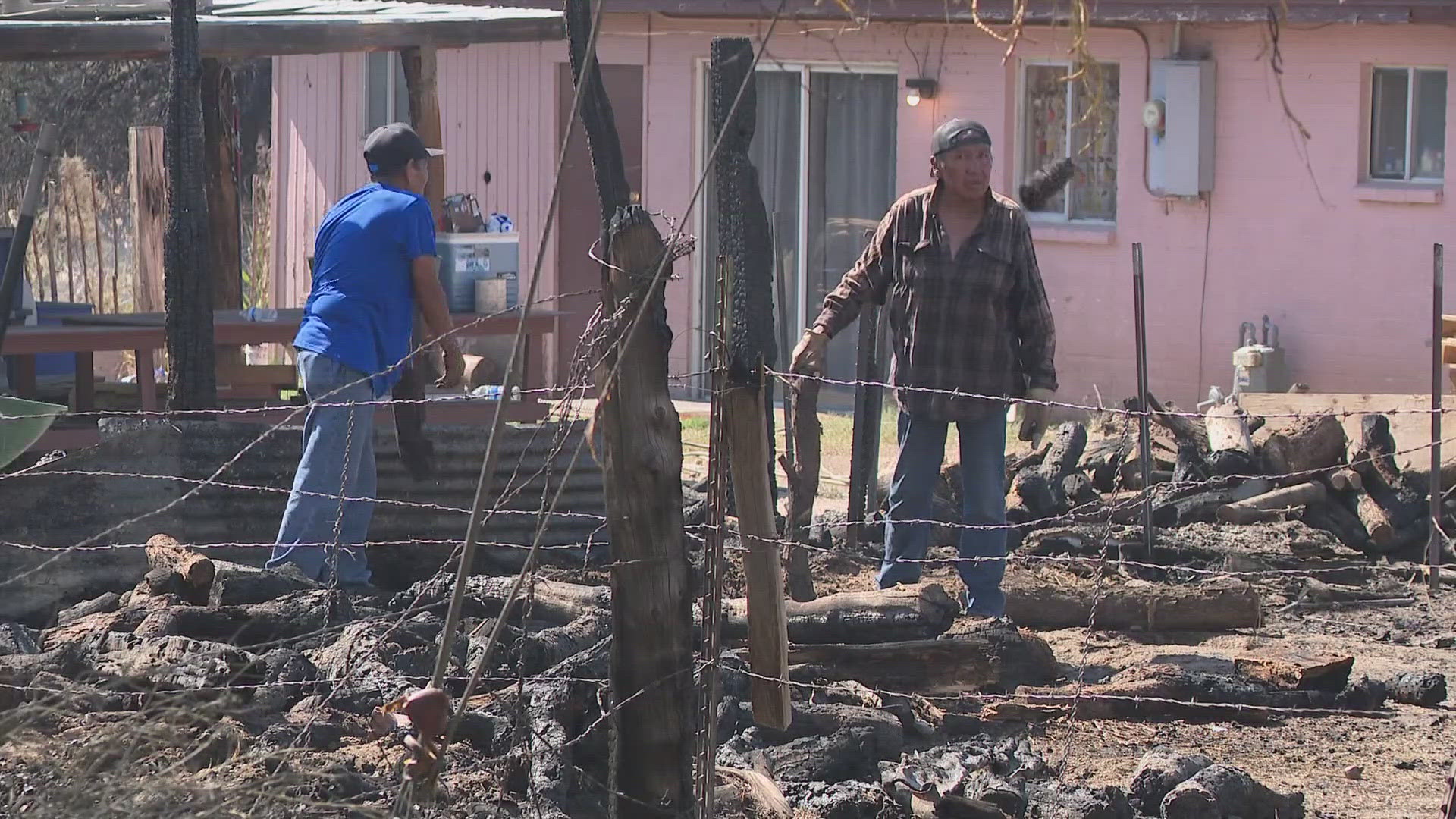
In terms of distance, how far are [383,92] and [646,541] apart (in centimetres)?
1406

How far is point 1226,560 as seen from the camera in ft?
28.8

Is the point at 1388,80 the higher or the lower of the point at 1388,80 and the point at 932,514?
the higher

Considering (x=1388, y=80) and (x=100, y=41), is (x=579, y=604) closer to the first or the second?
(x=100, y=41)

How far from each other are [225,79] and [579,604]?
7.64 meters

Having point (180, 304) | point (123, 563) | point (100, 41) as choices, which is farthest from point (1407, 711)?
point (100, 41)

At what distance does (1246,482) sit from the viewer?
9859 mm

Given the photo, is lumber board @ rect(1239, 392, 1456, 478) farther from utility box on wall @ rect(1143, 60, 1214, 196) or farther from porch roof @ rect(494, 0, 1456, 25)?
utility box on wall @ rect(1143, 60, 1214, 196)

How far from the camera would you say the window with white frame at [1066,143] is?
1426 cm

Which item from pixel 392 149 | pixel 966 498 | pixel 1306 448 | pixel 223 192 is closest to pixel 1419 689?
pixel 966 498

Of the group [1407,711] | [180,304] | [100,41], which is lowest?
[1407,711]

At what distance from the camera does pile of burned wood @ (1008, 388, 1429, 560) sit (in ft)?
30.8

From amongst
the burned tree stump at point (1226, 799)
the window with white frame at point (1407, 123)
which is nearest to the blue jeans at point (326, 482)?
the burned tree stump at point (1226, 799)

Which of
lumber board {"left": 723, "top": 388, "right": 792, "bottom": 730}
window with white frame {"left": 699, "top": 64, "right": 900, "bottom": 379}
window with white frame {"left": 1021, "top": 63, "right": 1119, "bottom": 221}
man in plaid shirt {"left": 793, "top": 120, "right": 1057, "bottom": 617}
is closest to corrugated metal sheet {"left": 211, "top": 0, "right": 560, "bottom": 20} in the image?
man in plaid shirt {"left": 793, "top": 120, "right": 1057, "bottom": 617}

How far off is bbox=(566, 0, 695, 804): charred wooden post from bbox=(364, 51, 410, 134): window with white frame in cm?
1359
